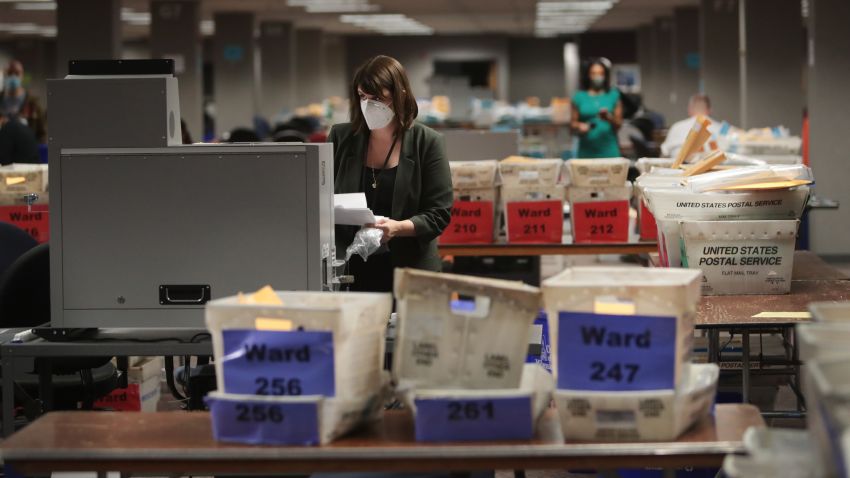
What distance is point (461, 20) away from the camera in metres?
23.2

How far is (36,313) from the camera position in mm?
3762

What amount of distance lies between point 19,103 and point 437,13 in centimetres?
1303

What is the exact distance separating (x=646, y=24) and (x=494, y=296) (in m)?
24.7

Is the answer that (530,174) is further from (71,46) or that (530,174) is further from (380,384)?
(71,46)

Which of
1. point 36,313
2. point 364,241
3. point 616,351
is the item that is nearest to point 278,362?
point 616,351

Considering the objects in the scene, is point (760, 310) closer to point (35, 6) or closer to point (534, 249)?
point (534, 249)

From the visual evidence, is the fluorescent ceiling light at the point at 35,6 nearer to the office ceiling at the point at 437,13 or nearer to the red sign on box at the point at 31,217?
the office ceiling at the point at 437,13

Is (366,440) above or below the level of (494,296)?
below

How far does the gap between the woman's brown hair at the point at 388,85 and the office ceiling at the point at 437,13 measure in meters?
13.7

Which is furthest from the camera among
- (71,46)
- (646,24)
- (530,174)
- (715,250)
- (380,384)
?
(646,24)

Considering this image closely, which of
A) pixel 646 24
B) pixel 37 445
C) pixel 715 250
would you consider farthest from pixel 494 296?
pixel 646 24

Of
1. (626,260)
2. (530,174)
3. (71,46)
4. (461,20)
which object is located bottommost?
(626,260)

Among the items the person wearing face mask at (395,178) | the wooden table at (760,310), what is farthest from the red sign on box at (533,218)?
the person wearing face mask at (395,178)

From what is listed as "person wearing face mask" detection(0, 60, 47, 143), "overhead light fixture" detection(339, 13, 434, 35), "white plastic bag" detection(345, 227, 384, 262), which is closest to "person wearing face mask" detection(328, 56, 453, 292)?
"white plastic bag" detection(345, 227, 384, 262)
